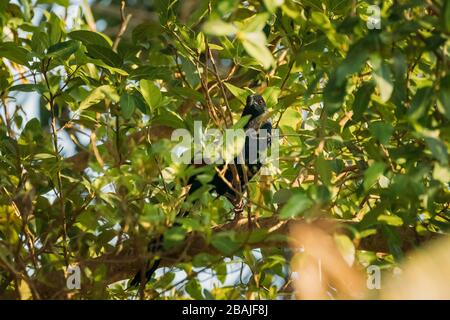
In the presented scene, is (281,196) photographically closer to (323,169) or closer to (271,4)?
(323,169)

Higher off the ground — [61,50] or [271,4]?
[61,50]

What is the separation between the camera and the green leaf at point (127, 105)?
9.12ft

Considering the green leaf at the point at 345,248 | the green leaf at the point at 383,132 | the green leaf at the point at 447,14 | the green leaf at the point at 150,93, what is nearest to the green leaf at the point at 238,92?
the green leaf at the point at 150,93

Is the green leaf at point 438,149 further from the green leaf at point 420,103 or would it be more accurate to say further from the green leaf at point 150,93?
the green leaf at point 150,93

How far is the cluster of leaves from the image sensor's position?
232 cm

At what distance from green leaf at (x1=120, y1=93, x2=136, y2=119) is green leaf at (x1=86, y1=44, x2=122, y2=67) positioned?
1.35 ft

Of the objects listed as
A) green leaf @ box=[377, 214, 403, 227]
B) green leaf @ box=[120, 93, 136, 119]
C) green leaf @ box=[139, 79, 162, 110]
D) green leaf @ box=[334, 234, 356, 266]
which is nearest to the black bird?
green leaf @ box=[139, 79, 162, 110]

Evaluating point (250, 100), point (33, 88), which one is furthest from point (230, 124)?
point (33, 88)

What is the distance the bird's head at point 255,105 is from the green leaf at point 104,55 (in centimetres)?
62

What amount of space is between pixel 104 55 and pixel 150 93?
1.27 feet

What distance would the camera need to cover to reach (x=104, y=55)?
10.7 ft

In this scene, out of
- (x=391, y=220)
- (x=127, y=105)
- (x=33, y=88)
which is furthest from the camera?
(x=33, y=88)

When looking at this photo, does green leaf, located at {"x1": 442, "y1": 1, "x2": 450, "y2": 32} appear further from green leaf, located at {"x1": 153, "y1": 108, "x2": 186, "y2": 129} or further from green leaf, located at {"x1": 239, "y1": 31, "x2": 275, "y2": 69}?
green leaf, located at {"x1": 153, "y1": 108, "x2": 186, "y2": 129}
